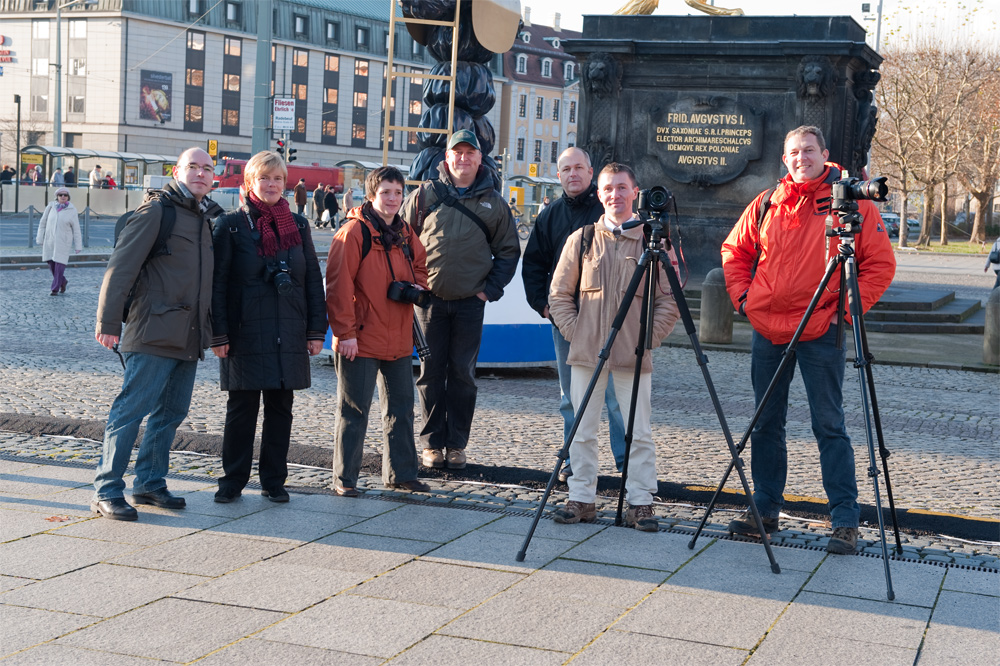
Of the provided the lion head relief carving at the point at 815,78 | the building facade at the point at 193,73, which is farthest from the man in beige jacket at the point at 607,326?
the building facade at the point at 193,73

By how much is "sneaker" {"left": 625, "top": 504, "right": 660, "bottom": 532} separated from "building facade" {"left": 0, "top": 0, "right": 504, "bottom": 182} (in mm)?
68450

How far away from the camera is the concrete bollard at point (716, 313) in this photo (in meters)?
14.3

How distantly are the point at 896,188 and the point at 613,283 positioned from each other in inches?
2133

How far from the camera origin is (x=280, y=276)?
6.12m

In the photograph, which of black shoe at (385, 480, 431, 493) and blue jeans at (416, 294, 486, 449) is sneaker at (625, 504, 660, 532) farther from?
blue jeans at (416, 294, 486, 449)

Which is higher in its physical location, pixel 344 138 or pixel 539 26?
pixel 539 26

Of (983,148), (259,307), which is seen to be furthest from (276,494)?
(983,148)

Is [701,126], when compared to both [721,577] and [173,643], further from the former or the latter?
[173,643]

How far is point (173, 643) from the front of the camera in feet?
13.3

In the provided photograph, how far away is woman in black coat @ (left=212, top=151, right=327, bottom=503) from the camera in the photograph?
6.17 m

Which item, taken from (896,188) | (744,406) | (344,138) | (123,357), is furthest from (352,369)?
(344,138)

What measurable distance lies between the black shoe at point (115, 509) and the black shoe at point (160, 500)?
0.57 ft

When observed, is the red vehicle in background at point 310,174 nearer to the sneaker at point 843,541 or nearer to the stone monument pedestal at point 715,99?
the stone monument pedestal at point 715,99

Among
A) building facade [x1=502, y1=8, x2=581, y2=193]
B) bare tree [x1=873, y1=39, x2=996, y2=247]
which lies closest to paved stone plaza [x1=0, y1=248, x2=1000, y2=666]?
bare tree [x1=873, y1=39, x2=996, y2=247]
